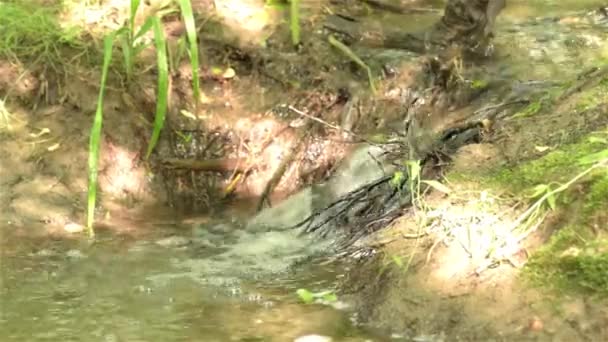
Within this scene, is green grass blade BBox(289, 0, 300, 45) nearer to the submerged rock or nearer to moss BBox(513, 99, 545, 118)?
the submerged rock

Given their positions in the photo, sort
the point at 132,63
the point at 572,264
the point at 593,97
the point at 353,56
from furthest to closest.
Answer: the point at 353,56, the point at 132,63, the point at 593,97, the point at 572,264

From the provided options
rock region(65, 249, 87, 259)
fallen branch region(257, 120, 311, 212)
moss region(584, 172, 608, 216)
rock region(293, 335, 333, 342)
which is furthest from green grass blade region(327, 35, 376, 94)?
rock region(293, 335, 333, 342)

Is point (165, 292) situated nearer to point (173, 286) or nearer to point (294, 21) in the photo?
point (173, 286)

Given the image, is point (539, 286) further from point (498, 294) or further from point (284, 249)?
point (284, 249)

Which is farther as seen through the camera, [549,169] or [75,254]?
[75,254]

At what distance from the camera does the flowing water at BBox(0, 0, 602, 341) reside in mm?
2816

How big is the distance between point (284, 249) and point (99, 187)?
1047 mm

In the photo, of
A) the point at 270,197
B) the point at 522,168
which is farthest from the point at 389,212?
the point at 270,197

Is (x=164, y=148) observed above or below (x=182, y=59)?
below

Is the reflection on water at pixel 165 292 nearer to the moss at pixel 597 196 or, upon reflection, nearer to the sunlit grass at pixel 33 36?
the moss at pixel 597 196

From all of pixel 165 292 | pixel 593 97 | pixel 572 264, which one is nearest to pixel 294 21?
pixel 593 97

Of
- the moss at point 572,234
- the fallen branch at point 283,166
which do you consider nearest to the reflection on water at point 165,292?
the fallen branch at point 283,166

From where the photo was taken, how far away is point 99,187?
4176mm

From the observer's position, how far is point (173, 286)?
325cm
